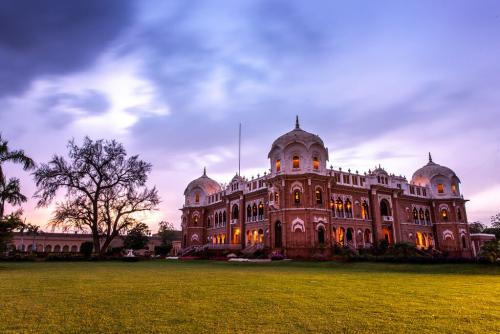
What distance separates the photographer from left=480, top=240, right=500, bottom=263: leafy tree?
21422 mm

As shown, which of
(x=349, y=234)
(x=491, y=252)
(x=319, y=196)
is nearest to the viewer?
(x=491, y=252)

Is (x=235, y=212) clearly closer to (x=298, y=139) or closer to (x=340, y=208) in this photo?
(x=340, y=208)

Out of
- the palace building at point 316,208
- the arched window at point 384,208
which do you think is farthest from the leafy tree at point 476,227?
the arched window at point 384,208

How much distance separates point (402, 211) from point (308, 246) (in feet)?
67.4

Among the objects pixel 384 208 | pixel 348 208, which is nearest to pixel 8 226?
pixel 348 208

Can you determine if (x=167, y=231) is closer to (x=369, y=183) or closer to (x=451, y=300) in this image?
(x=369, y=183)

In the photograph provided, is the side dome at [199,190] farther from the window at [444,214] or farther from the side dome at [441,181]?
the window at [444,214]

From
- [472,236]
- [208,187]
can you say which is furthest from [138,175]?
[472,236]

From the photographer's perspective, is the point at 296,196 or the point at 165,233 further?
the point at 165,233

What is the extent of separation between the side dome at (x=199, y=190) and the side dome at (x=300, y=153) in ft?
70.5

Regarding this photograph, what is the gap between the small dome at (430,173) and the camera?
53906 mm

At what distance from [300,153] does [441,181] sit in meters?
28.3

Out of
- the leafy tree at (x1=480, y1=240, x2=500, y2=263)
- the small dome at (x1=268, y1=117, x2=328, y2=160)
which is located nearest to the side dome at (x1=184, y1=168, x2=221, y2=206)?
the small dome at (x1=268, y1=117, x2=328, y2=160)

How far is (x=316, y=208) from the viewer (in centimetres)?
3753
